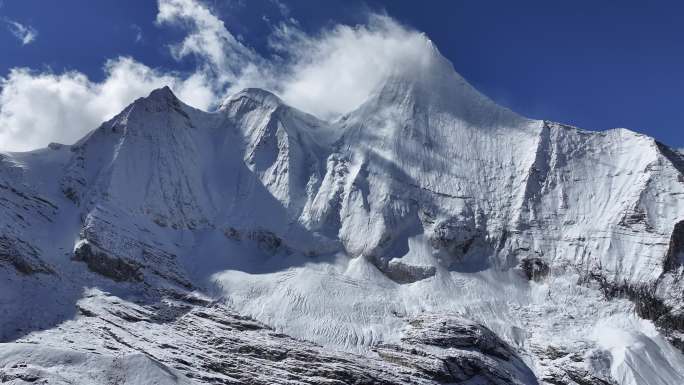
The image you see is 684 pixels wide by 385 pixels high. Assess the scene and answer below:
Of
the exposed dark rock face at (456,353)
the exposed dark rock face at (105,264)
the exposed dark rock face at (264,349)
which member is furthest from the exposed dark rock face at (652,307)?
the exposed dark rock face at (105,264)

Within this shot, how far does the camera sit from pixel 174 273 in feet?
473

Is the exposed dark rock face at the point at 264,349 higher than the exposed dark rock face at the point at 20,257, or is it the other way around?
the exposed dark rock face at the point at 20,257

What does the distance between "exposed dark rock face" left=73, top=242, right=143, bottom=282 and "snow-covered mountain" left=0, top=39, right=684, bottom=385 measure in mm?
308

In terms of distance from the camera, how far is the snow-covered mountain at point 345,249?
124812 mm

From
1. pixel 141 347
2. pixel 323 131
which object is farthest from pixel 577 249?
pixel 141 347

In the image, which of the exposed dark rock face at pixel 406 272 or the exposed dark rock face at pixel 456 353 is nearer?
the exposed dark rock face at pixel 456 353

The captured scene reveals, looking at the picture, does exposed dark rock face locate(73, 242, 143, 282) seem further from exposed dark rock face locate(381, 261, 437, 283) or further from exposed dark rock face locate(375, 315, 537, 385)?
exposed dark rock face locate(381, 261, 437, 283)

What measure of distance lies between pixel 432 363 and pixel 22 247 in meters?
62.5

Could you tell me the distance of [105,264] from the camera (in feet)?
454

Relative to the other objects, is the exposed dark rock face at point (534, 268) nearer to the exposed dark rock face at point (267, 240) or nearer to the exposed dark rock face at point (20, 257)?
the exposed dark rock face at point (267, 240)

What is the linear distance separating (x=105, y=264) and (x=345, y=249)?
42.7 m

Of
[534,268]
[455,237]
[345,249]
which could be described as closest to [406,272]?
[345,249]

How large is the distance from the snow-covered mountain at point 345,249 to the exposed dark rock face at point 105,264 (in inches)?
12.1

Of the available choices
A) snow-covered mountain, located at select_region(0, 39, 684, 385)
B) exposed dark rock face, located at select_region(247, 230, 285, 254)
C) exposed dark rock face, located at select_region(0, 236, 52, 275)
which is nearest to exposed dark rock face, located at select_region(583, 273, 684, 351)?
snow-covered mountain, located at select_region(0, 39, 684, 385)
